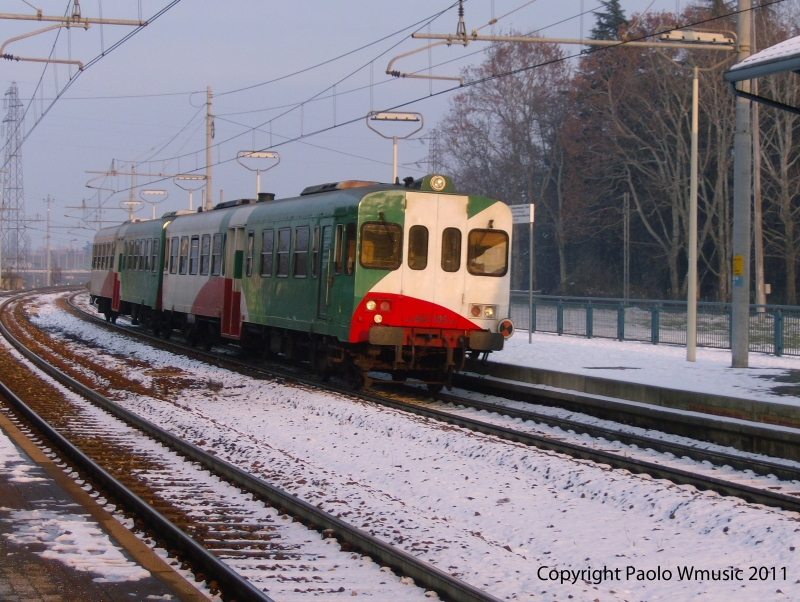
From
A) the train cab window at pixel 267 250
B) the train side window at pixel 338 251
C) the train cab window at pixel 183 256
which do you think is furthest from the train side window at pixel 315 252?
the train cab window at pixel 183 256

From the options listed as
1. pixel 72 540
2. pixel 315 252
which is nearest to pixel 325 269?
pixel 315 252

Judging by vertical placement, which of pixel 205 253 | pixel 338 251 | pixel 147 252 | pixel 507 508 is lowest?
pixel 507 508

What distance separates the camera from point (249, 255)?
20.0 meters

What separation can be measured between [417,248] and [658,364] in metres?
5.60

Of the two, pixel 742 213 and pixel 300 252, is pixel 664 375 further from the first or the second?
pixel 300 252

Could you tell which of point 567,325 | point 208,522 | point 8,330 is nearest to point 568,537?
Answer: point 208,522

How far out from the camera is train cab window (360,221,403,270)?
49.7 feet

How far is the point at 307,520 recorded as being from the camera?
776 centimetres

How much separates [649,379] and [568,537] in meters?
8.34

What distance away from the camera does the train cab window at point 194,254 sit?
23.6 metres

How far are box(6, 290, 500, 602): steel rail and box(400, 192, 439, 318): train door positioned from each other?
458 centimetres

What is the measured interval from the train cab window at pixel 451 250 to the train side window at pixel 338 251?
5.30 feet

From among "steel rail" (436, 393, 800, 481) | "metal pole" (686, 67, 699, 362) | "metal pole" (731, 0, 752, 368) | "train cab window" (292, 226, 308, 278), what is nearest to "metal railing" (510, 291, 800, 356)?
"metal pole" (686, 67, 699, 362)

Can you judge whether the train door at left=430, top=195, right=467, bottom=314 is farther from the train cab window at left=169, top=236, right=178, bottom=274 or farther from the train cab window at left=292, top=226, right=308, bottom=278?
the train cab window at left=169, top=236, right=178, bottom=274
